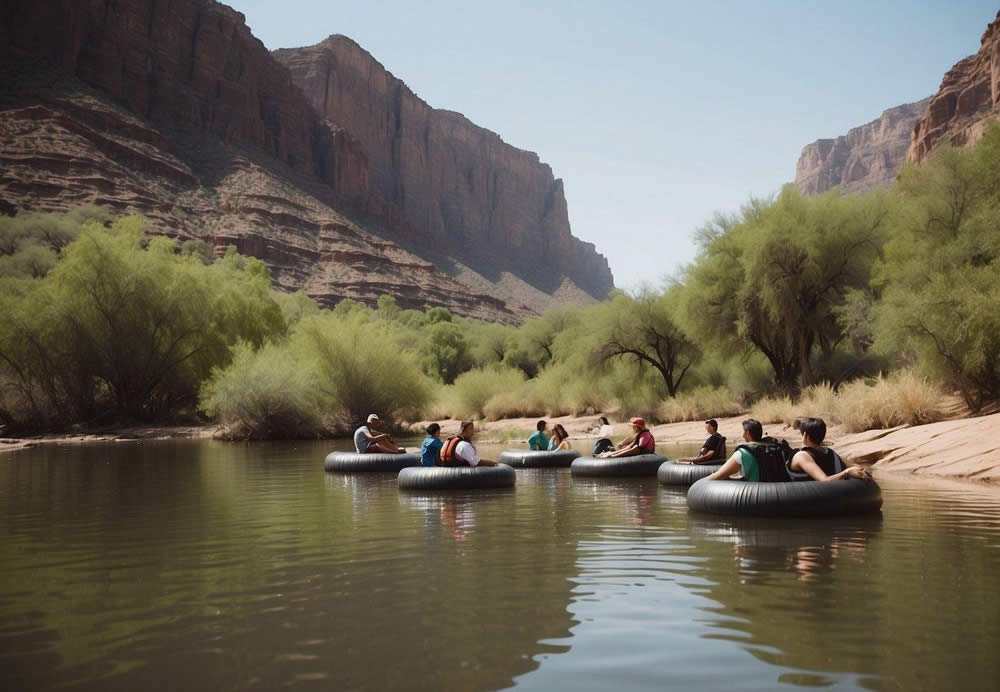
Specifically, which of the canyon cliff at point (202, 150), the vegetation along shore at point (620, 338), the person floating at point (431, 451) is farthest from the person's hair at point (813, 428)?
the canyon cliff at point (202, 150)

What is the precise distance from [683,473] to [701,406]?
20388mm

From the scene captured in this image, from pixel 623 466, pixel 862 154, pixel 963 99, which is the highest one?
pixel 862 154

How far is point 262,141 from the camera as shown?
102m

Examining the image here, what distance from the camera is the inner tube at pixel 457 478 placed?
13.3 meters

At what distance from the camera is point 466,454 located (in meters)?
13.7

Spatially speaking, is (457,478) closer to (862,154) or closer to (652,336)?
(652,336)

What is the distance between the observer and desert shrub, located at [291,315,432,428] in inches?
1336

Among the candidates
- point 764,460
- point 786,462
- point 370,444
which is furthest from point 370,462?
point 786,462

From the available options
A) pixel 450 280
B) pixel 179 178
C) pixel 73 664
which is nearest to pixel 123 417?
pixel 73 664

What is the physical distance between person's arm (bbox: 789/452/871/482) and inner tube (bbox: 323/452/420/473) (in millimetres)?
9014

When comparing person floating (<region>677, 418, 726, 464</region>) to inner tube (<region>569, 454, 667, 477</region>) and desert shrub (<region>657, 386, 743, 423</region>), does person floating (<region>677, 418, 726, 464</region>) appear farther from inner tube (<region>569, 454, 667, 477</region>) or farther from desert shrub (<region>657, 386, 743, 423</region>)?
desert shrub (<region>657, 386, 743, 423</region>)

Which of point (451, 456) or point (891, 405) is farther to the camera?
point (891, 405)

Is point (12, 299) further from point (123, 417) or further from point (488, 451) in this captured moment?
point (488, 451)

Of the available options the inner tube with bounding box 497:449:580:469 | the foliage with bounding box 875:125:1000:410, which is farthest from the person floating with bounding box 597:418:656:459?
the foliage with bounding box 875:125:1000:410
